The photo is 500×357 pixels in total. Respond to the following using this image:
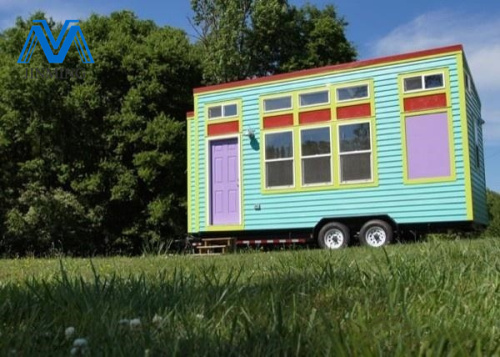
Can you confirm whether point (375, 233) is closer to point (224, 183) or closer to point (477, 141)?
point (477, 141)

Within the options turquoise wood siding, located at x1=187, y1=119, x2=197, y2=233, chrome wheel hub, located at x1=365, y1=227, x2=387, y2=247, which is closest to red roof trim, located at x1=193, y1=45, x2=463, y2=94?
turquoise wood siding, located at x1=187, y1=119, x2=197, y2=233

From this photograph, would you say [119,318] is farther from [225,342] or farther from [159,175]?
[159,175]

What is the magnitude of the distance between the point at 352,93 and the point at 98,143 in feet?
31.8

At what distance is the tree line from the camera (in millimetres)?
17234

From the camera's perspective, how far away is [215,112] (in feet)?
45.1

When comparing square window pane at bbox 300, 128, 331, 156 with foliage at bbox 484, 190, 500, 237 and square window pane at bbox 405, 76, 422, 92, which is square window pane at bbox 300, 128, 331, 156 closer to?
square window pane at bbox 405, 76, 422, 92

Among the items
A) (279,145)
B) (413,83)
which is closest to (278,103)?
(279,145)

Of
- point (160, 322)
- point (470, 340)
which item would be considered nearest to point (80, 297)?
point (160, 322)

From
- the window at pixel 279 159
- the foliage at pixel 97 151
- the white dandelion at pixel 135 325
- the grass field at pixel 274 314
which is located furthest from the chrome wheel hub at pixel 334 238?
the white dandelion at pixel 135 325

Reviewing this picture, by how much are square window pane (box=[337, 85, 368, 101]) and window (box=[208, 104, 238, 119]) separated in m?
2.61

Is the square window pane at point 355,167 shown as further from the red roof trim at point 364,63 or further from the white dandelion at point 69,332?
the white dandelion at point 69,332

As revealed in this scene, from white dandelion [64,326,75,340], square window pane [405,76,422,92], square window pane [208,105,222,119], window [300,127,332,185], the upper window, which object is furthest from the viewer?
square window pane [208,105,222,119]

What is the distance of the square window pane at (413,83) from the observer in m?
11.5

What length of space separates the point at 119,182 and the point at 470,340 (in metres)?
16.7
